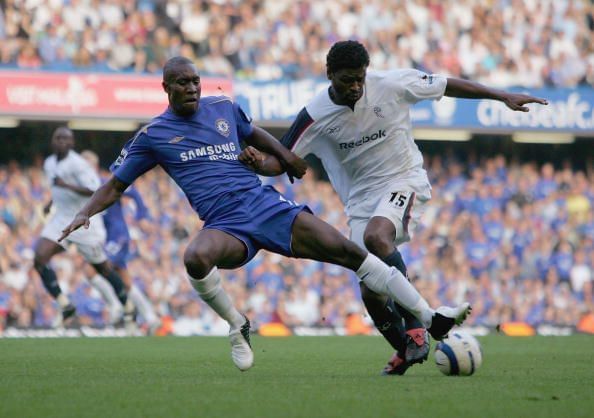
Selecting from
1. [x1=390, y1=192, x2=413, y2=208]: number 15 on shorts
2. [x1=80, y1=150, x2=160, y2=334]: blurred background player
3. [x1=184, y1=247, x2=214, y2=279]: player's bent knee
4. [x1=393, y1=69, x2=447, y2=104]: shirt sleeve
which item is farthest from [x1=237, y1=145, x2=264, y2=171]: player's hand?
[x1=80, y1=150, x2=160, y2=334]: blurred background player

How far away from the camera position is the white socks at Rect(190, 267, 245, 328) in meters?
8.02

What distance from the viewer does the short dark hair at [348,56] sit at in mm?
8164

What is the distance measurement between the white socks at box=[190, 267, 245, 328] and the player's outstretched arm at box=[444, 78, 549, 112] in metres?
2.26

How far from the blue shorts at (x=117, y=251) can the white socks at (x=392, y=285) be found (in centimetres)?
928

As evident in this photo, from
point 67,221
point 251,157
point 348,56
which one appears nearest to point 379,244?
point 251,157

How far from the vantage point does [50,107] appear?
20.7m

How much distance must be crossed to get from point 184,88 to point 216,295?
1469mm

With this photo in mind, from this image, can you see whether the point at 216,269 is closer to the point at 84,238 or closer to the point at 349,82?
the point at 349,82

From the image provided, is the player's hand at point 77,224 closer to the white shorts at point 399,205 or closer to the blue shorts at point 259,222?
the blue shorts at point 259,222

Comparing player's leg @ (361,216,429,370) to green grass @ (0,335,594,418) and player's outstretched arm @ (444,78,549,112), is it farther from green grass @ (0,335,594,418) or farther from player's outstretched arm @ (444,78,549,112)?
player's outstretched arm @ (444,78,549,112)

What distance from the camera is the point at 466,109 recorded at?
24594mm

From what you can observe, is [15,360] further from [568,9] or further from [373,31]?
[568,9]

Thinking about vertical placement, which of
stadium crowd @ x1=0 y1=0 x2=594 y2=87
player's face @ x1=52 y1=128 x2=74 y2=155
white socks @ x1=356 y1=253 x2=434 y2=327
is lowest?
white socks @ x1=356 y1=253 x2=434 y2=327

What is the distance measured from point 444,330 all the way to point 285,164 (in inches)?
66.7
